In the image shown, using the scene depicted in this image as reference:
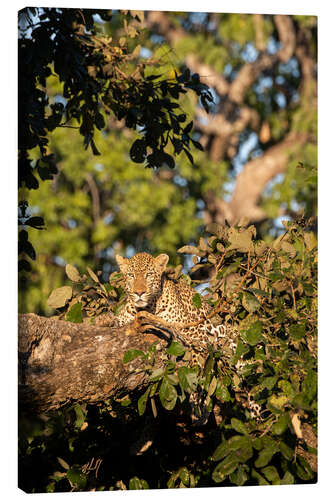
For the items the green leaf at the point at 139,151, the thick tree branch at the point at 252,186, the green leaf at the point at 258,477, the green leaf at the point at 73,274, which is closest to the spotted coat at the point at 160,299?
the green leaf at the point at 73,274

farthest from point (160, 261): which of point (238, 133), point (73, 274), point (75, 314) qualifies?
point (238, 133)

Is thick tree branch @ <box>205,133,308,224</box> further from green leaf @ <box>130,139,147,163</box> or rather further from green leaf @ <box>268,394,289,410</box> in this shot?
green leaf @ <box>268,394,289,410</box>

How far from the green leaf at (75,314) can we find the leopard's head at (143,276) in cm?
43

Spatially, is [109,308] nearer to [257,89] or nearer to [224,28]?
[224,28]

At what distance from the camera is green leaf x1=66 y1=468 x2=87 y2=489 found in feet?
10.3

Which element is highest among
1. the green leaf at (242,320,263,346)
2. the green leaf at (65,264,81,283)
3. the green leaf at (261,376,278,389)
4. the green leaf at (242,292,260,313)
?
the green leaf at (65,264,81,283)

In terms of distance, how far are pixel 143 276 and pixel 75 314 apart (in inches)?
21.9

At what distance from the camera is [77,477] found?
10.4 ft

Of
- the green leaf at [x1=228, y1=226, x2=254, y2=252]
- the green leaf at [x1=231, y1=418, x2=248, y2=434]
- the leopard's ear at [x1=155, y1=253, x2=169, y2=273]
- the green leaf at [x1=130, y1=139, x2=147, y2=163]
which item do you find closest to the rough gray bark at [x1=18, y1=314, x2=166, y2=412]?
the green leaf at [x1=231, y1=418, x2=248, y2=434]

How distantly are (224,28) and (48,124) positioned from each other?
2.58 metres

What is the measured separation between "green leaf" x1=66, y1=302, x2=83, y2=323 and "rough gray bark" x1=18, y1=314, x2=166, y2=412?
1.04 feet

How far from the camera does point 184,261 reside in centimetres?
472

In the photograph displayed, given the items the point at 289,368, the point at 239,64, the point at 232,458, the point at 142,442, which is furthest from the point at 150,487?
the point at 239,64

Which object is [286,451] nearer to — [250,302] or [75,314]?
[250,302]
